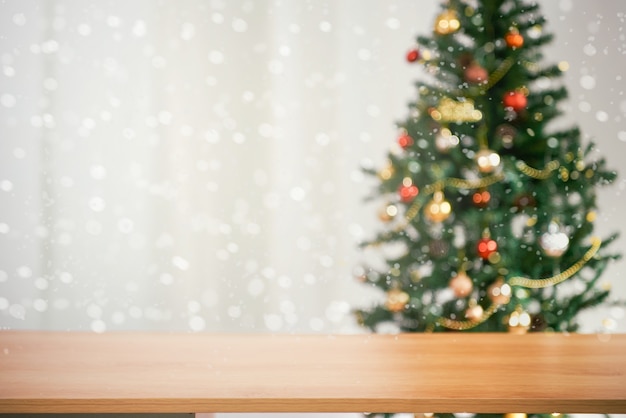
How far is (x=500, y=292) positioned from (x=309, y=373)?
4.54 ft

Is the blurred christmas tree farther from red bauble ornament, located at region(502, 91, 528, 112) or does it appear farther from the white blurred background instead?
the white blurred background

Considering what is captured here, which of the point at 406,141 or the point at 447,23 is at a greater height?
the point at 447,23

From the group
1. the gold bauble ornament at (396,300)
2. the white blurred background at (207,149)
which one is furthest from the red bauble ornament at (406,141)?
the white blurred background at (207,149)

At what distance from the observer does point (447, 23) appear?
95.7 inches

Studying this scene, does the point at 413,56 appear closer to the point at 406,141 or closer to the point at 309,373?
the point at 406,141

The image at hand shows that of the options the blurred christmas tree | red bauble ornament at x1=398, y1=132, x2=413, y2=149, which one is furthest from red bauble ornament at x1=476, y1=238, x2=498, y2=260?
red bauble ornament at x1=398, y1=132, x2=413, y2=149

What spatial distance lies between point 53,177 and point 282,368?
236cm

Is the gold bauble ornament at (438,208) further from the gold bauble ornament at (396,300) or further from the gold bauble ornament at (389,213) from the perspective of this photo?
the gold bauble ornament at (396,300)

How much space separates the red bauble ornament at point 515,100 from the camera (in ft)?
7.70

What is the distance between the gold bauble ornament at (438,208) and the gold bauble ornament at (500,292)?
0.27m

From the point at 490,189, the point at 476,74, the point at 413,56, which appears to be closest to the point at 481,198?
the point at 490,189

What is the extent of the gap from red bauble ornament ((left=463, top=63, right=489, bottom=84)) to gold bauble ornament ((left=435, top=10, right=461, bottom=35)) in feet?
0.47

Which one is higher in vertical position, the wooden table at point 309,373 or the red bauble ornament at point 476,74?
the red bauble ornament at point 476,74

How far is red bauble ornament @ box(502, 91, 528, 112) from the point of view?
235 cm
